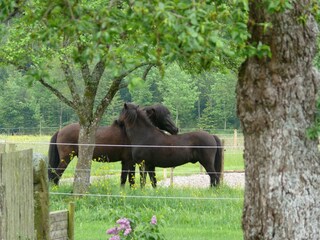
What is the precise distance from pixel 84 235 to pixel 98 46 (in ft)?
24.3

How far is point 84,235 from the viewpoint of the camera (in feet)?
42.3

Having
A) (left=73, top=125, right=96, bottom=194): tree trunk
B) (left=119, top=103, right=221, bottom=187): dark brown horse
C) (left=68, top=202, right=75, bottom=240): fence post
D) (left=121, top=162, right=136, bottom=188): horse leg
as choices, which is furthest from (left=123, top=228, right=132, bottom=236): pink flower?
(left=119, top=103, right=221, bottom=187): dark brown horse

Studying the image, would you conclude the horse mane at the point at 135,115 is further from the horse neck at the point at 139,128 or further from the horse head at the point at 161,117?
the horse head at the point at 161,117

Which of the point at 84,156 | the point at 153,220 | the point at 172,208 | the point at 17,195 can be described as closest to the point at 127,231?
the point at 153,220

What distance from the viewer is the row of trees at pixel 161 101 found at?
50.8 m

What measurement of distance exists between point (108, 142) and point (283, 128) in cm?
1425

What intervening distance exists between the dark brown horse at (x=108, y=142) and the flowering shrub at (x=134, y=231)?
1129 cm

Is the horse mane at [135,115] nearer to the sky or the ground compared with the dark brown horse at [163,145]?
nearer to the sky

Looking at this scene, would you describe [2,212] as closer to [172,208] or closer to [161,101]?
[172,208]

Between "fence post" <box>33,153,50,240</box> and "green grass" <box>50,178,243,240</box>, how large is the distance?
2.95 m

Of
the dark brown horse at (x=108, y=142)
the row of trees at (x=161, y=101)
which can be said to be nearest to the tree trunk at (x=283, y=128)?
the dark brown horse at (x=108, y=142)

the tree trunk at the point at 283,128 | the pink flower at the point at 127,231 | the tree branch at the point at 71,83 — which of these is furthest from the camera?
the tree branch at the point at 71,83

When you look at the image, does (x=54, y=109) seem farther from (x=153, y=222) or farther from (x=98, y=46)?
(x=98, y=46)

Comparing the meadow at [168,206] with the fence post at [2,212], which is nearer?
the fence post at [2,212]
